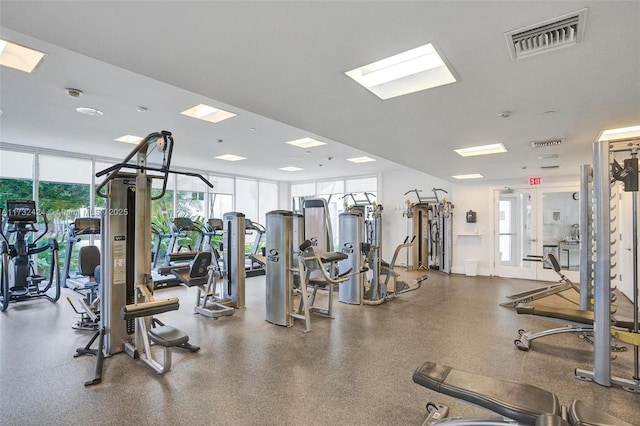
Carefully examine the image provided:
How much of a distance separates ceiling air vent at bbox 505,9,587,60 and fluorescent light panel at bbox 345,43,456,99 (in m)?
0.49

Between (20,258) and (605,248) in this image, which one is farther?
(20,258)

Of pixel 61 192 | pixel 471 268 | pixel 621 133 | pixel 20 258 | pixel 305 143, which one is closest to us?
pixel 621 133

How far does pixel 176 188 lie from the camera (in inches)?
369

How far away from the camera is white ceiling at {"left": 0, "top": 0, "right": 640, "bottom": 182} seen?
1.73 meters

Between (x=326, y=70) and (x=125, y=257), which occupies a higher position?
(x=326, y=70)

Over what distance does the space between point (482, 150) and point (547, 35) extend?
11.2ft

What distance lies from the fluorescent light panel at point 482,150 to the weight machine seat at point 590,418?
12.3 ft

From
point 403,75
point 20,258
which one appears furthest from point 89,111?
point 403,75

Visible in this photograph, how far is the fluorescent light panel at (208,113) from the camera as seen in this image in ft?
15.1

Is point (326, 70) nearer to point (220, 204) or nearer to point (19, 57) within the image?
point (19, 57)

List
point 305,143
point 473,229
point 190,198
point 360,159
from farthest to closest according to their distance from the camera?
point 190,198
point 473,229
point 360,159
point 305,143

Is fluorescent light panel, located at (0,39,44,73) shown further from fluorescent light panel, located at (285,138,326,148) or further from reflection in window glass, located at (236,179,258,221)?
reflection in window glass, located at (236,179,258,221)

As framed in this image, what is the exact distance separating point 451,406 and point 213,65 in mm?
3076

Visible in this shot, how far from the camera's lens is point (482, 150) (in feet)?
16.8
